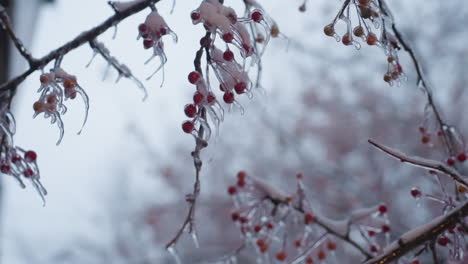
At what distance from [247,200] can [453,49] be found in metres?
6.50

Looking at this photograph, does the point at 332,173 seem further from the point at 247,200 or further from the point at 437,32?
the point at 247,200

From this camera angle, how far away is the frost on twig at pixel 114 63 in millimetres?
1267

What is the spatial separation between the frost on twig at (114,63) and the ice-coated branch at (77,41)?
3 centimetres

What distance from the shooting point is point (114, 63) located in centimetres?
139

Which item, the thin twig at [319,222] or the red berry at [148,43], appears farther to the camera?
the thin twig at [319,222]

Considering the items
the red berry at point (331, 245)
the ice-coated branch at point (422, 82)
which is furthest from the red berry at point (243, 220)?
the ice-coated branch at point (422, 82)

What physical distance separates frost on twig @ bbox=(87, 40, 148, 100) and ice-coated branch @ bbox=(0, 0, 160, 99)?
29 mm

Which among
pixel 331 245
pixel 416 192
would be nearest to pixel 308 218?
pixel 331 245

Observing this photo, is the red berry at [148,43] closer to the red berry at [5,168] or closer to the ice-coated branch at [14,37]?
the ice-coated branch at [14,37]

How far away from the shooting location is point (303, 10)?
1.63 meters

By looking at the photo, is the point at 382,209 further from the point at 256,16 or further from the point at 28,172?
the point at 28,172

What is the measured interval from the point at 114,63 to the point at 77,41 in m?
0.19

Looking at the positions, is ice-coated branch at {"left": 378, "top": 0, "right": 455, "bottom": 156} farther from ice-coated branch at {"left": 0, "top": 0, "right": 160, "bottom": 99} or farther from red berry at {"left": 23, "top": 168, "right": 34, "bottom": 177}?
red berry at {"left": 23, "top": 168, "right": 34, "bottom": 177}

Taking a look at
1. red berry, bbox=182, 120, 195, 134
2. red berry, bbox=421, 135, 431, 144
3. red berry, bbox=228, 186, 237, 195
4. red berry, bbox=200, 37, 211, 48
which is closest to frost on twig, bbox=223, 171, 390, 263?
red berry, bbox=228, 186, 237, 195
